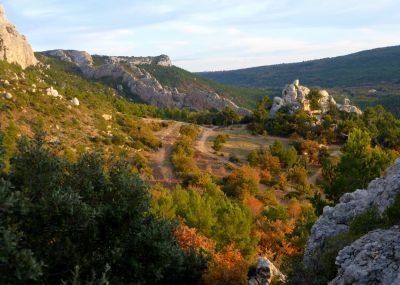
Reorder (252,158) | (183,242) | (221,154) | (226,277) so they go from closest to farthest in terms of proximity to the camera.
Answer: (226,277) → (183,242) → (252,158) → (221,154)

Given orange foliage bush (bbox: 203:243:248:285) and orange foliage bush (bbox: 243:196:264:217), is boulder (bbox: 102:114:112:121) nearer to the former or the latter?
orange foliage bush (bbox: 243:196:264:217)

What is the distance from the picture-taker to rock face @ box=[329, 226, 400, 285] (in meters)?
10.2

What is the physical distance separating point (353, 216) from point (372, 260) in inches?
204

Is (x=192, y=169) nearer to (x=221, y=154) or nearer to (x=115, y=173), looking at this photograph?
(x=221, y=154)

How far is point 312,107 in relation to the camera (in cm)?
8688

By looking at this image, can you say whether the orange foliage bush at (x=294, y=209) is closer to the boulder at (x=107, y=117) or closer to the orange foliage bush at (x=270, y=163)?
the orange foliage bush at (x=270, y=163)

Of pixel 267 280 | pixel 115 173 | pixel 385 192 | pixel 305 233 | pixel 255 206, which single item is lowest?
pixel 255 206

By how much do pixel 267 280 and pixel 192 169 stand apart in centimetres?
3982

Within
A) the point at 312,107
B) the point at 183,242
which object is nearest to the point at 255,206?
the point at 183,242

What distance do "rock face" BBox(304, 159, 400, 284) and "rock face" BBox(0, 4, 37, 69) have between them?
412ft

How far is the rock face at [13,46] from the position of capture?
5019 inches

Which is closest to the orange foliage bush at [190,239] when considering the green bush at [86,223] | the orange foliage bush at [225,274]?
the orange foliage bush at [225,274]

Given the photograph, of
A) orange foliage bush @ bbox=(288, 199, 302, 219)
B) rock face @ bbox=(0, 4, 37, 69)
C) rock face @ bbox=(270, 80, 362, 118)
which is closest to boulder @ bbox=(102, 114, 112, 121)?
rock face @ bbox=(270, 80, 362, 118)

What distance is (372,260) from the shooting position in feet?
35.1
